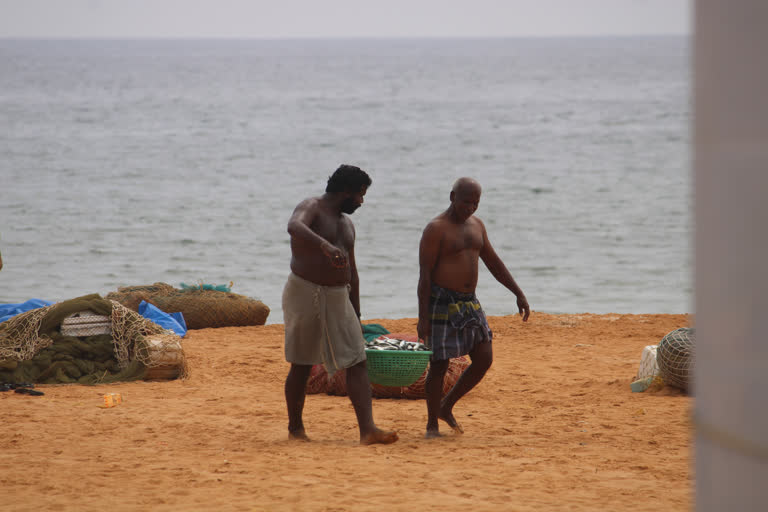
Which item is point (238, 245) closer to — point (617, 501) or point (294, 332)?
point (294, 332)

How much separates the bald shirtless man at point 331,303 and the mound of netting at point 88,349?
2935 millimetres

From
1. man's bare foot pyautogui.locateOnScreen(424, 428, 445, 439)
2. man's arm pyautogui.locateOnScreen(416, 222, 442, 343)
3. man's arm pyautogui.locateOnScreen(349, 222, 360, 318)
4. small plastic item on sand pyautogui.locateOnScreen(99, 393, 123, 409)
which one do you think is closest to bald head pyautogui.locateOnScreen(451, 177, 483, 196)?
man's arm pyautogui.locateOnScreen(416, 222, 442, 343)

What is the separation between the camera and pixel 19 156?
51125mm

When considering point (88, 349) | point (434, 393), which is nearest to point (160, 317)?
point (88, 349)

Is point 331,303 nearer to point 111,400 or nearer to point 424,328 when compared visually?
point 424,328

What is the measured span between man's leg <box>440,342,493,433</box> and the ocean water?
12.7ft

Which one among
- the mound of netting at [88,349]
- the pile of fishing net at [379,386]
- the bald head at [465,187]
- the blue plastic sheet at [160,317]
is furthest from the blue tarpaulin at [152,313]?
the bald head at [465,187]

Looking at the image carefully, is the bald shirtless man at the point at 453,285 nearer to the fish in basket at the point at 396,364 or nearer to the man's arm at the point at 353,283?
the fish in basket at the point at 396,364

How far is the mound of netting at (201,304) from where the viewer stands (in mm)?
12031

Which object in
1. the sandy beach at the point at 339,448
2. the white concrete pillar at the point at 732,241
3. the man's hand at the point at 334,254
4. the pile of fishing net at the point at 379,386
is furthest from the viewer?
the pile of fishing net at the point at 379,386

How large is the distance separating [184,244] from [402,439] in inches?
854

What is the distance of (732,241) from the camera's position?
1.83 meters

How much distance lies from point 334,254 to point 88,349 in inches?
159

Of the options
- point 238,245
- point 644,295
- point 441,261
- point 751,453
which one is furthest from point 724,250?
point 238,245
